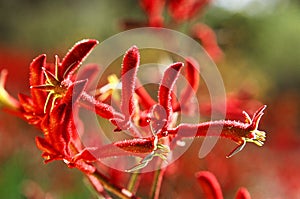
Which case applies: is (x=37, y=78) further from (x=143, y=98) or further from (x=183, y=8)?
(x=183, y=8)

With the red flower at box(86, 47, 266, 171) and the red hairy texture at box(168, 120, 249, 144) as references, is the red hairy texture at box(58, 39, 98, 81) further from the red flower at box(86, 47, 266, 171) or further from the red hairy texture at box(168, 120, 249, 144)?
the red hairy texture at box(168, 120, 249, 144)

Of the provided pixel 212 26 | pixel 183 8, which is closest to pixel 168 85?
pixel 183 8

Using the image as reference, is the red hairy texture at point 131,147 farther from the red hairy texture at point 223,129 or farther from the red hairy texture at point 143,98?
the red hairy texture at point 143,98

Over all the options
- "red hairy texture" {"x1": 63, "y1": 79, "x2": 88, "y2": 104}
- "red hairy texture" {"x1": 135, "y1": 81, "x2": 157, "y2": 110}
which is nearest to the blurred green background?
"red hairy texture" {"x1": 135, "y1": 81, "x2": 157, "y2": 110}

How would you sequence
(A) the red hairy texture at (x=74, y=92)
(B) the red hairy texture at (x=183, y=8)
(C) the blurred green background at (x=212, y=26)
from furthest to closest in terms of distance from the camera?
1. (C) the blurred green background at (x=212, y=26)
2. (B) the red hairy texture at (x=183, y=8)
3. (A) the red hairy texture at (x=74, y=92)

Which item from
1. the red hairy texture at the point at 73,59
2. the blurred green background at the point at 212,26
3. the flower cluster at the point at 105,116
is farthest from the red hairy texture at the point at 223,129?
the blurred green background at the point at 212,26
